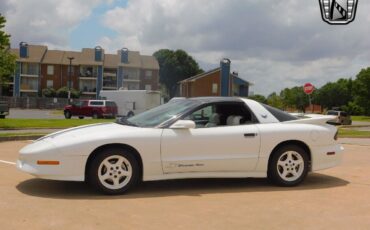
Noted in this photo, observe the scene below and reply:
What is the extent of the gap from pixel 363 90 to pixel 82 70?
145ft

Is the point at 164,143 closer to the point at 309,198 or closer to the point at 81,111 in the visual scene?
the point at 309,198

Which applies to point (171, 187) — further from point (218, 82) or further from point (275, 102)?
point (218, 82)

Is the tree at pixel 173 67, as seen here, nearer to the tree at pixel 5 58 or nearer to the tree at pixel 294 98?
the tree at pixel 294 98

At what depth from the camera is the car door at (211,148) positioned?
6.50m

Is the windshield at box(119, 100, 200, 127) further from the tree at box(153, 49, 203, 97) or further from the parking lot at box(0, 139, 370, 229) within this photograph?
the tree at box(153, 49, 203, 97)

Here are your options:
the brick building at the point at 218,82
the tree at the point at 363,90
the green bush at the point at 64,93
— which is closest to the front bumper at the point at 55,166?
the tree at the point at 363,90

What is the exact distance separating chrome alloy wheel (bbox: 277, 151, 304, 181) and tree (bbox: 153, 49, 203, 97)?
296 feet

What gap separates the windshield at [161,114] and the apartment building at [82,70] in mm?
71481

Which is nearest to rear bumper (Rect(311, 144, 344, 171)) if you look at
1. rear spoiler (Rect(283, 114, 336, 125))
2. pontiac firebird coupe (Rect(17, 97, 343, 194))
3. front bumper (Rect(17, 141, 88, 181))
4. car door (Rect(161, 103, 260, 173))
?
pontiac firebird coupe (Rect(17, 97, 343, 194))

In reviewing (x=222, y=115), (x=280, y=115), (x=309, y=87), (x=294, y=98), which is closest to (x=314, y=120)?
(x=280, y=115)

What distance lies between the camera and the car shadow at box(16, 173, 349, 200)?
6.21 meters

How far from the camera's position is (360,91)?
68.6 meters

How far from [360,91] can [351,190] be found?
6576 centimetres

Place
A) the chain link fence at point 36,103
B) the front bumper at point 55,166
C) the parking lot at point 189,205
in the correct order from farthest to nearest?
the chain link fence at point 36,103 → the front bumper at point 55,166 → the parking lot at point 189,205
